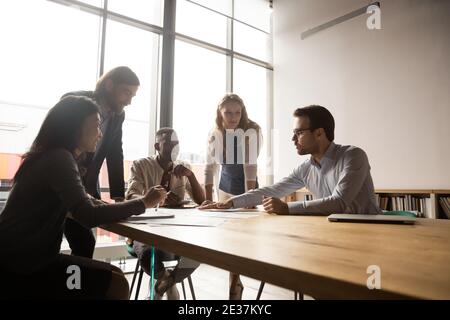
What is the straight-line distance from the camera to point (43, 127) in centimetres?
115

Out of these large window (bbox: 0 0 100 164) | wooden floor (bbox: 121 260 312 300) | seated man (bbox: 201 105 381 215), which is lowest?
wooden floor (bbox: 121 260 312 300)

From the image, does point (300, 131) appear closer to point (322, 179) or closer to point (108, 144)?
point (322, 179)

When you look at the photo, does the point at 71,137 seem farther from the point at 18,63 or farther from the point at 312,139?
the point at 18,63

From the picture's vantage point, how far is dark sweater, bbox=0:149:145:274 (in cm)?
98

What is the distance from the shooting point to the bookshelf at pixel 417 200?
3533 millimetres

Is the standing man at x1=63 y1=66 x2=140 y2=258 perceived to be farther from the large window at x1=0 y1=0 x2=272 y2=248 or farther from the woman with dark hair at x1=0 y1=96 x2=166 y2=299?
the woman with dark hair at x1=0 y1=96 x2=166 y2=299

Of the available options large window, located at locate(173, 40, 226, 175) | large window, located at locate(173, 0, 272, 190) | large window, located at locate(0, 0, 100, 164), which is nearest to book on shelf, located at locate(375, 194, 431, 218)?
large window, located at locate(173, 0, 272, 190)

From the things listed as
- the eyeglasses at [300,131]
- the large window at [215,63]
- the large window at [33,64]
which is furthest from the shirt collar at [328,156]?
the large window at [33,64]

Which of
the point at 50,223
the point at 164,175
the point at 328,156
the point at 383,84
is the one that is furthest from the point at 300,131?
the point at 383,84

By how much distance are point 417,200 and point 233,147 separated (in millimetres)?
2788

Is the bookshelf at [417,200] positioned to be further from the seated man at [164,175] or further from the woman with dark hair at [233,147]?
the seated man at [164,175]

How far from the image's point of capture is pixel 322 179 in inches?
67.2

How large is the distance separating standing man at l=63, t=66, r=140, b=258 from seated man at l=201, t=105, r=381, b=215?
0.61 meters
